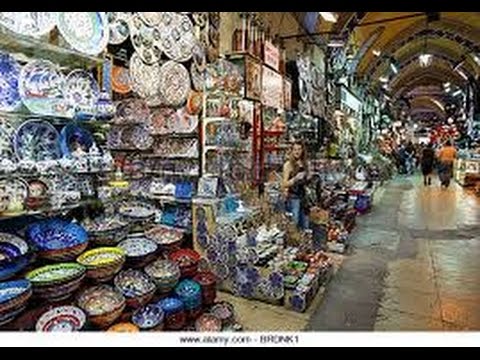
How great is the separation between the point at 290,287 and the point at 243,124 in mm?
1704

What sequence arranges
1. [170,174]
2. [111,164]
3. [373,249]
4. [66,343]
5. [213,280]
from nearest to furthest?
[66,343] → [111,164] → [213,280] → [170,174] → [373,249]

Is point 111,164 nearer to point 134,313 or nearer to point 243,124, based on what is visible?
point 134,313

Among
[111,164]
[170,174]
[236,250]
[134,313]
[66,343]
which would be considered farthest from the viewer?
[170,174]

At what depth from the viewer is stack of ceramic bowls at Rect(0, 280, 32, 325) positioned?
1.54m

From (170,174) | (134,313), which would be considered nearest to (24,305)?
(134,313)

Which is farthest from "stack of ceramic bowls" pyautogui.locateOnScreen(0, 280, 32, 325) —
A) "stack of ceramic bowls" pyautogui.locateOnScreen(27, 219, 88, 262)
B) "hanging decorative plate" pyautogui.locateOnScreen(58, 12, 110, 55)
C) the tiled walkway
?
the tiled walkway

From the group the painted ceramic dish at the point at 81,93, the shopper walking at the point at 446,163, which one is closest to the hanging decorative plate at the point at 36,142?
the painted ceramic dish at the point at 81,93

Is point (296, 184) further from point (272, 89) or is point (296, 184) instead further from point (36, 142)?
point (36, 142)

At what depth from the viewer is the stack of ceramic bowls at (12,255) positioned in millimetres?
1650

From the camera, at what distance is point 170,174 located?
148 inches

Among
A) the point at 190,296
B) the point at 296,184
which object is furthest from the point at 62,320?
the point at 296,184

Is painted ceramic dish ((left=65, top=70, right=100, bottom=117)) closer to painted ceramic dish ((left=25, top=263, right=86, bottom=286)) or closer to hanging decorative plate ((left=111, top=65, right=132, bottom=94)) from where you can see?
painted ceramic dish ((left=25, top=263, right=86, bottom=286))

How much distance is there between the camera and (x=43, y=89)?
184 cm

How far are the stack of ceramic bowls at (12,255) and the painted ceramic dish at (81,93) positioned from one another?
60 centimetres
